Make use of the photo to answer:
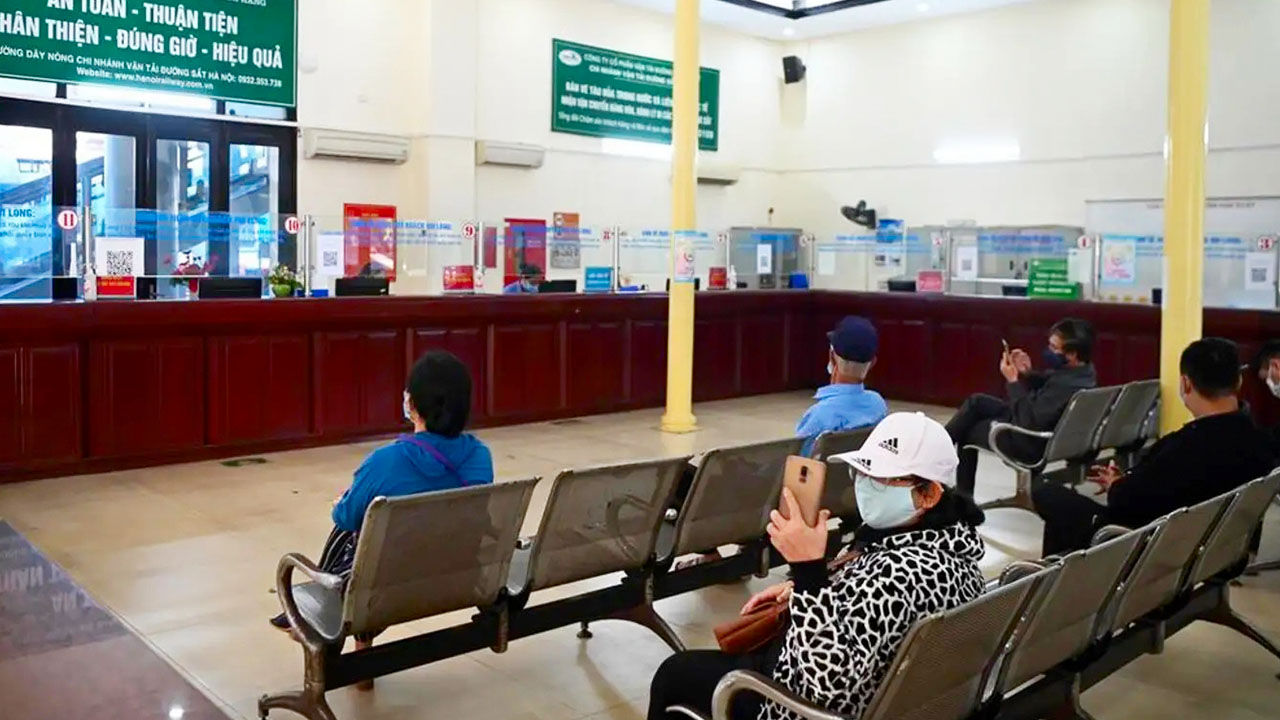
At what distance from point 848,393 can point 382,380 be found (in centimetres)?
516

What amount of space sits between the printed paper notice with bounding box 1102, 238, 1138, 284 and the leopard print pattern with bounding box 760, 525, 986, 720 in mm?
9127

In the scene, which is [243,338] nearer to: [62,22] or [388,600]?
[62,22]

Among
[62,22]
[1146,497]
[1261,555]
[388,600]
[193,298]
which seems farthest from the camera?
[62,22]

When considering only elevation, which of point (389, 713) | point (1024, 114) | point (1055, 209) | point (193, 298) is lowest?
point (389, 713)

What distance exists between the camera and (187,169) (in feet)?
34.1

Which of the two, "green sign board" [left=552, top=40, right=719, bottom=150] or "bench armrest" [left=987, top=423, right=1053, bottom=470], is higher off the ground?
"green sign board" [left=552, top=40, right=719, bottom=150]

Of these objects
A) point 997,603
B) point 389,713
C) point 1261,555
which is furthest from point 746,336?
point 997,603

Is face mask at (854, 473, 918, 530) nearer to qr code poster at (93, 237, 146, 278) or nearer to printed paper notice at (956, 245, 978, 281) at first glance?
qr code poster at (93, 237, 146, 278)

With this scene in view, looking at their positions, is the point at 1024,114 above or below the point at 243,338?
above

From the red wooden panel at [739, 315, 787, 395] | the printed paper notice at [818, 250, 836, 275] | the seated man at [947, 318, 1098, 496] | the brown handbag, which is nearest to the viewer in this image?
the brown handbag

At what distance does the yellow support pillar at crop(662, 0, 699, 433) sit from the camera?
31.3ft

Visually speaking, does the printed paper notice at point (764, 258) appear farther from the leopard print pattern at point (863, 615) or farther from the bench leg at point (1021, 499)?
the leopard print pattern at point (863, 615)

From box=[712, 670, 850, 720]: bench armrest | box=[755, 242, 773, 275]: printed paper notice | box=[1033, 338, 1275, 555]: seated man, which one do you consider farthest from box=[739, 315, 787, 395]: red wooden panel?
box=[712, 670, 850, 720]: bench armrest

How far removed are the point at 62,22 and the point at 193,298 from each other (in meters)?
2.98
